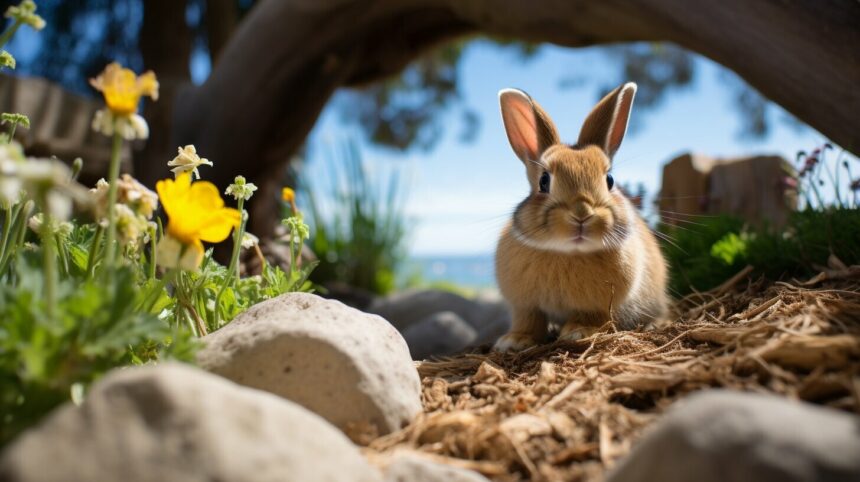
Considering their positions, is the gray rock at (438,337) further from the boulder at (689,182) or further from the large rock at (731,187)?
the boulder at (689,182)

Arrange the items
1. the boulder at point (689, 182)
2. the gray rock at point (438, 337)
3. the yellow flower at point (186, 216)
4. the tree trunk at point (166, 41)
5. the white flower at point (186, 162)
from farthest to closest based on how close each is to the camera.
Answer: the tree trunk at point (166, 41), the boulder at point (689, 182), the gray rock at point (438, 337), the white flower at point (186, 162), the yellow flower at point (186, 216)

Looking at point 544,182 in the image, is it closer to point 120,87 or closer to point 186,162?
Result: point 186,162

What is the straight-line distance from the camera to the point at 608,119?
289cm

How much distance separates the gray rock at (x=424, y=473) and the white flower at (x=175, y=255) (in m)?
0.75

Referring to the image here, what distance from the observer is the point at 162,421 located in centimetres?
123

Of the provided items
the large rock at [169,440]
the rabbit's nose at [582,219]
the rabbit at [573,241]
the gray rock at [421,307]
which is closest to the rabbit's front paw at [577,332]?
the rabbit at [573,241]

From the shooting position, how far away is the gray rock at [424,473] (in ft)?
4.84

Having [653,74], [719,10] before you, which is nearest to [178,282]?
[719,10]

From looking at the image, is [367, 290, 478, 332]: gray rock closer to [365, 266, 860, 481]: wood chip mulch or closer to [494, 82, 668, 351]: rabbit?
[494, 82, 668, 351]: rabbit

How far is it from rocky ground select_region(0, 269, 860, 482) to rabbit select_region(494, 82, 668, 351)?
19 cm

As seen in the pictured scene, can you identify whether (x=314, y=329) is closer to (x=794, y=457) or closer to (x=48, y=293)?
(x=48, y=293)

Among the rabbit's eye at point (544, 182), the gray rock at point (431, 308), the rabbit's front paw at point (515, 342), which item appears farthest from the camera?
the gray rock at point (431, 308)

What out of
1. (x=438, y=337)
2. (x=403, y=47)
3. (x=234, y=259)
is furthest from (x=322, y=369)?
(x=403, y=47)

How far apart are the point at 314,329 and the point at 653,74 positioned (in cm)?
858
